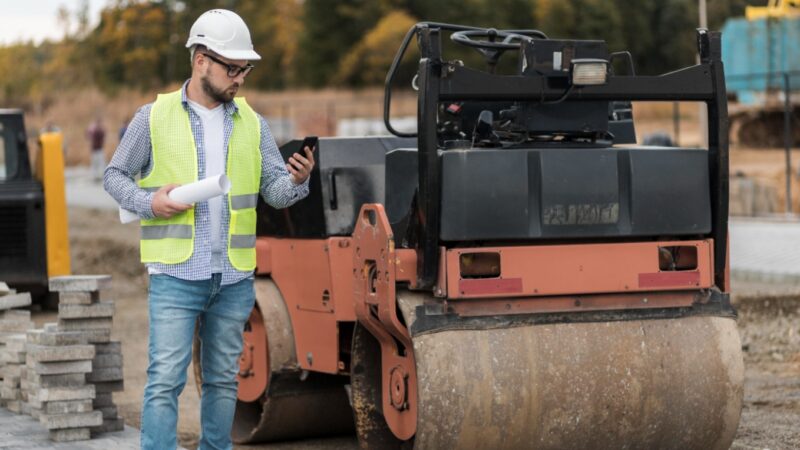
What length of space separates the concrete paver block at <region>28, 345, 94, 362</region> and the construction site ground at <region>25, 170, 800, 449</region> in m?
0.87

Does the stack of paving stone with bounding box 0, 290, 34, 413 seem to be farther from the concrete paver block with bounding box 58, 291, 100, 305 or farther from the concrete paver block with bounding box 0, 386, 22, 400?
the concrete paver block with bounding box 58, 291, 100, 305

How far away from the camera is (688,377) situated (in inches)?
251

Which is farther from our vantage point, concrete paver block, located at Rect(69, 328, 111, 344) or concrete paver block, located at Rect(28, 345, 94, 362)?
concrete paver block, located at Rect(69, 328, 111, 344)

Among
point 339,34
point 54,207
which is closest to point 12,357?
point 54,207

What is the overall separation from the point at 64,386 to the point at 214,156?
81.2 inches

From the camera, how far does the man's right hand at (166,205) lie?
5.57 metres

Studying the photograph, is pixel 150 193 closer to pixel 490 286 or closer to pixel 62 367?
pixel 490 286

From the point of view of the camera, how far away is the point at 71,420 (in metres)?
7.25

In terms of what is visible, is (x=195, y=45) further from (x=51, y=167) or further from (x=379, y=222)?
(x=51, y=167)

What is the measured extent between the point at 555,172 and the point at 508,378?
88 cm

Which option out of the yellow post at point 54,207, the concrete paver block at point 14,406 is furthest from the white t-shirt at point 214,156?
the yellow post at point 54,207

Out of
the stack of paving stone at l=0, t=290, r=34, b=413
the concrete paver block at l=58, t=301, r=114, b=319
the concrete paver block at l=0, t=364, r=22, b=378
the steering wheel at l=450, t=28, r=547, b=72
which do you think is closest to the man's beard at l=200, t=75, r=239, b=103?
the steering wheel at l=450, t=28, r=547, b=72

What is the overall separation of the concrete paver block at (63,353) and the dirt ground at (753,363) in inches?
34.4

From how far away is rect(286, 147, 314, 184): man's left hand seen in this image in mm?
5848
